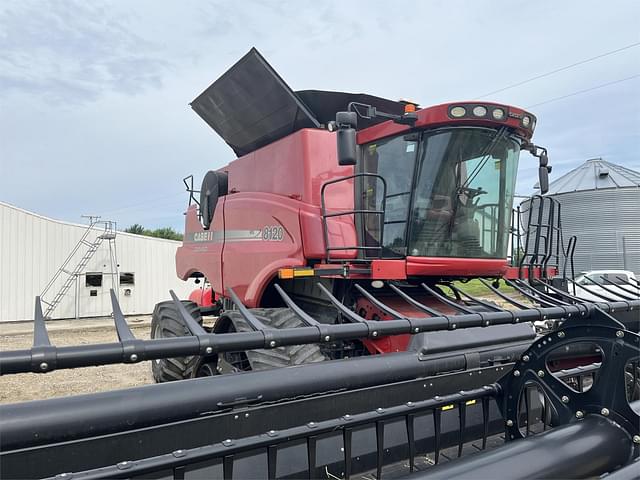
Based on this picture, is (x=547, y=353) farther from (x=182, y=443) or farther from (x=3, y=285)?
(x=3, y=285)

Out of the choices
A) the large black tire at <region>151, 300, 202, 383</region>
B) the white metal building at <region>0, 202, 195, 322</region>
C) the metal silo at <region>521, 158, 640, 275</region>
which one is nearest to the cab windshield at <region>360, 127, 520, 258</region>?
the large black tire at <region>151, 300, 202, 383</region>

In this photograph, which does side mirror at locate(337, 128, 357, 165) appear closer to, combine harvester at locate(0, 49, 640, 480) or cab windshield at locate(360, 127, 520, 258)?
combine harvester at locate(0, 49, 640, 480)

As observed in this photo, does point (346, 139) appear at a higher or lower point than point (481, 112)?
lower

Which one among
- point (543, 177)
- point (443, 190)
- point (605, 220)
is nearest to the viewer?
point (443, 190)

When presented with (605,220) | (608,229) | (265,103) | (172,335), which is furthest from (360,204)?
(605,220)

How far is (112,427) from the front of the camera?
1.77 meters

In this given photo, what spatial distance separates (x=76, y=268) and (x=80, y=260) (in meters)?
0.35

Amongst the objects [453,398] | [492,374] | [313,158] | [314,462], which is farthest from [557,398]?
[313,158]

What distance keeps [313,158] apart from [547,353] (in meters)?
2.34

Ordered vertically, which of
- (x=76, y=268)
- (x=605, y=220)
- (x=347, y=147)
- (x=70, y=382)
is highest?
(x=605, y=220)

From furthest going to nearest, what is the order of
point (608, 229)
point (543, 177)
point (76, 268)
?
1. point (608, 229)
2. point (76, 268)
3. point (543, 177)

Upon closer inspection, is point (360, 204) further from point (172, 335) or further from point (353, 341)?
Result: point (172, 335)

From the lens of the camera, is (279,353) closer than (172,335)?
Yes

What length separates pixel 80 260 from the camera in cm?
1911
